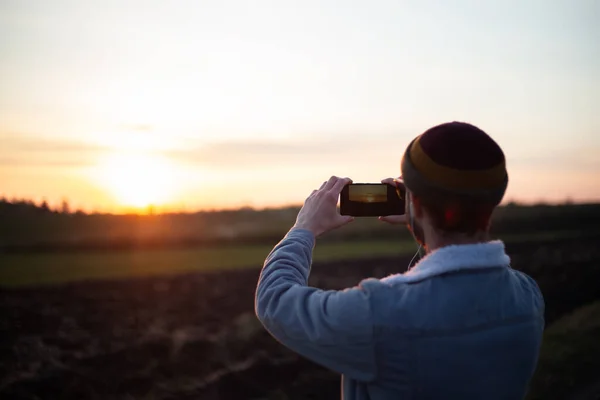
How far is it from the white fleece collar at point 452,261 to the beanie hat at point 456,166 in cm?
13

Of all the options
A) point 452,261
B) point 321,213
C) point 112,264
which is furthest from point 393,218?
point 112,264

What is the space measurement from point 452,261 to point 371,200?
461 millimetres

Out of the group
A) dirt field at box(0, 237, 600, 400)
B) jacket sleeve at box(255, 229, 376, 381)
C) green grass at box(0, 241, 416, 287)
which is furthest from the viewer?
green grass at box(0, 241, 416, 287)

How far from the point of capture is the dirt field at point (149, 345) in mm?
8039

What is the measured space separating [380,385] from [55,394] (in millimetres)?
7054

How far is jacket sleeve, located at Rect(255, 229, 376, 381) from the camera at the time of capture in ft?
5.07

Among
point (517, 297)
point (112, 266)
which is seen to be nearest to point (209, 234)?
point (112, 266)

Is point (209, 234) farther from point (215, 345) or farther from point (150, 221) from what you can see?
point (215, 345)

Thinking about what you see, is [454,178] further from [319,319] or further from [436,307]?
[319,319]

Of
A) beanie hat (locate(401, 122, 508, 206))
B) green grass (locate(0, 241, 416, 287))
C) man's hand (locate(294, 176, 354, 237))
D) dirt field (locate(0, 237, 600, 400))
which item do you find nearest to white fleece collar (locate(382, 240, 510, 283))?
beanie hat (locate(401, 122, 508, 206))

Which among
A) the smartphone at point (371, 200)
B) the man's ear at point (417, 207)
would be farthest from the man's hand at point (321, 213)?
the man's ear at point (417, 207)

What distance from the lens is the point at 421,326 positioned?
5.11 feet

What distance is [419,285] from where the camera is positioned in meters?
1.60

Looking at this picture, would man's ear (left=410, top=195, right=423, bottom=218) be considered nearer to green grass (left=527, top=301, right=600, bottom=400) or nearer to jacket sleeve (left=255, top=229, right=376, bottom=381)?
jacket sleeve (left=255, top=229, right=376, bottom=381)
